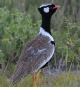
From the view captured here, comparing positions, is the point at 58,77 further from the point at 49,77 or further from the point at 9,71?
the point at 9,71

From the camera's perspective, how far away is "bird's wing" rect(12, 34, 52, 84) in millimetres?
4766

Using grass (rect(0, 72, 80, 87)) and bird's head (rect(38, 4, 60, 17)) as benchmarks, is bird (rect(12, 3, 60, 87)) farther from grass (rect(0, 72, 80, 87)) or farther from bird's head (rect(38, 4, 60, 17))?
grass (rect(0, 72, 80, 87))

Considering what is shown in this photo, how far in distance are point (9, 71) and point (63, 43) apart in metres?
0.98

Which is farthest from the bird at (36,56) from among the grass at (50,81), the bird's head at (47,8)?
the grass at (50,81)

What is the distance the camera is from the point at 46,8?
5.10m

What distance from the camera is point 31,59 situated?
15.9 ft

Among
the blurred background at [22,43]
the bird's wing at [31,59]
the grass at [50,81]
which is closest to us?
the bird's wing at [31,59]

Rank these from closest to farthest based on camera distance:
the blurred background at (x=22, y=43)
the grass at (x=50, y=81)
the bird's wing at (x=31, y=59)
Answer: the bird's wing at (x=31, y=59) < the grass at (x=50, y=81) < the blurred background at (x=22, y=43)

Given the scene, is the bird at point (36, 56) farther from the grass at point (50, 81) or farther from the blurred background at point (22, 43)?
the blurred background at point (22, 43)

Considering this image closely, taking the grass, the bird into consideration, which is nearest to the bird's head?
the bird

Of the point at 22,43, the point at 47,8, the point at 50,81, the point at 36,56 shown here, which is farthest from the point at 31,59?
the point at 22,43

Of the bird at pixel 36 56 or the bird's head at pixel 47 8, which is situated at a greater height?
the bird's head at pixel 47 8

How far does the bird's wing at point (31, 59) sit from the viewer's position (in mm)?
4766

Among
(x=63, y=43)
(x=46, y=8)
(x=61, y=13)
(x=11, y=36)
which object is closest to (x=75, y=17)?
(x=61, y=13)
